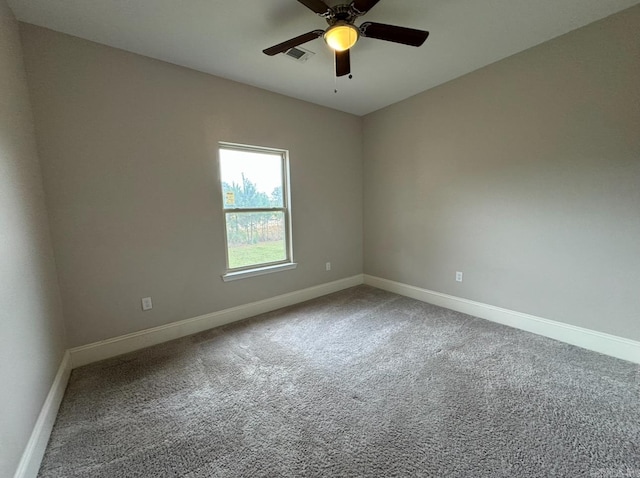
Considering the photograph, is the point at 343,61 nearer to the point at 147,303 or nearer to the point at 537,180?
the point at 537,180

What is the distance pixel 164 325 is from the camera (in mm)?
2484

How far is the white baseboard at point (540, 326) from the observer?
204 centimetres

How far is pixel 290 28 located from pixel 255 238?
2061 millimetres

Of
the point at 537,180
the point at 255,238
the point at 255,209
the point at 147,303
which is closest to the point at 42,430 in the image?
the point at 147,303

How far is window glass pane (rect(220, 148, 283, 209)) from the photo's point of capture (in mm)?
2836

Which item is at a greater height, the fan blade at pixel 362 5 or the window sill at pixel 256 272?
the fan blade at pixel 362 5

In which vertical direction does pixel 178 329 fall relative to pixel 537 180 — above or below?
below

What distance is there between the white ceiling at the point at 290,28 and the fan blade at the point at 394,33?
10.7 inches

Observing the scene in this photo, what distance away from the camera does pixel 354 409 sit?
Answer: 160 centimetres

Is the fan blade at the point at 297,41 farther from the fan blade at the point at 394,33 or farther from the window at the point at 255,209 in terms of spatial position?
the window at the point at 255,209

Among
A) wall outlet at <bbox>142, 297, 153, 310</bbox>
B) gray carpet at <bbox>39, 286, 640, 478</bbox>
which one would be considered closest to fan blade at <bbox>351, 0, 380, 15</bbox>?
gray carpet at <bbox>39, 286, 640, 478</bbox>

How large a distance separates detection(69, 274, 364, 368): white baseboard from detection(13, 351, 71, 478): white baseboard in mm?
217

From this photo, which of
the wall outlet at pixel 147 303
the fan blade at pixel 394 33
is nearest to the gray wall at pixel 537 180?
the fan blade at pixel 394 33

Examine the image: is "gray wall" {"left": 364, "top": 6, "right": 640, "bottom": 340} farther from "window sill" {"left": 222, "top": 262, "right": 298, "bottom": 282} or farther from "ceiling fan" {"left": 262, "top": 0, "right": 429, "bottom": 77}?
"window sill" {"left": 222, "top": 262, "right": 298, "bottom": 282}
